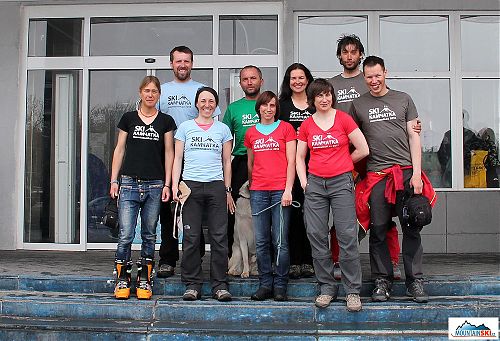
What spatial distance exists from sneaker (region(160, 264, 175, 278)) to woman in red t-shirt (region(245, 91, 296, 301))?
92 centimetres

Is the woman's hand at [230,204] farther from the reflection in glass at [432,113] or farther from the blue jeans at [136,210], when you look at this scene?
the reflection in glass at [432,113]

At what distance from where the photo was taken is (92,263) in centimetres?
648

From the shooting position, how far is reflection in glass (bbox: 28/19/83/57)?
7.93 metres

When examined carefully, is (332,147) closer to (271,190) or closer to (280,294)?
(271,190)

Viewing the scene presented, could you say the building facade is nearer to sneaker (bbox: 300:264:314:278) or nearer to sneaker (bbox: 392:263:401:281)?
sneaker (bbox: 392:263:401:281)

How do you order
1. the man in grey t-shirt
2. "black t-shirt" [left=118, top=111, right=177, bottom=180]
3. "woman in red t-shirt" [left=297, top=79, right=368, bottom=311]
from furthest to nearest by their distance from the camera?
"black t-shirt" [left=118, top=111, right=177, bottom=180]
the man in grey t-shirt
"woman in red t-shirt" [left=297, top=79, right=368, bottom=311]

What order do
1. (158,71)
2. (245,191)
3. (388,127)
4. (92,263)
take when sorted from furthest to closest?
(158,71)
(92,263)
(245,191)
(388,127)

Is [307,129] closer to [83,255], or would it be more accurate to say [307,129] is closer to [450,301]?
[450,301]

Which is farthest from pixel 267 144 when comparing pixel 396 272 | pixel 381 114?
pixel 396 272

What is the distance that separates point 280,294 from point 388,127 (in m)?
1.67

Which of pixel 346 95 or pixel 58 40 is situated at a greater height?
pixel 58 40

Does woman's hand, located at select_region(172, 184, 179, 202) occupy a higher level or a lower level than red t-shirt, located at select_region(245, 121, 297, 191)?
lower

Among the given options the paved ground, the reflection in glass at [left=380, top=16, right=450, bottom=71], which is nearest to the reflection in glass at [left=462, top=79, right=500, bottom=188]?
the reflection in glass at [left=380, top=16, right=450, bottom=71]

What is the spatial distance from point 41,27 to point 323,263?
561 cm
